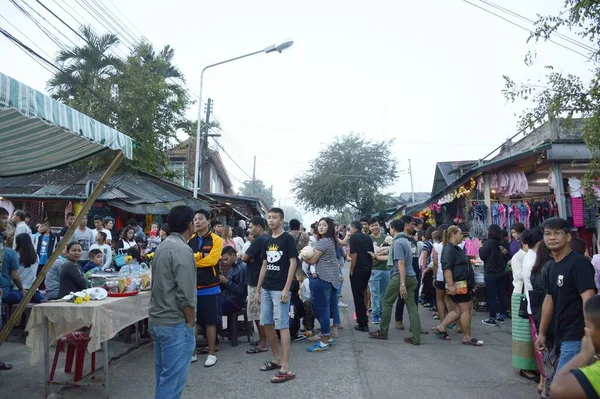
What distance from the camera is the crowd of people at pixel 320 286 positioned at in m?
3.43

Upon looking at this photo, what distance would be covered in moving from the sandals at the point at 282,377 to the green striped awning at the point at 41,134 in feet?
10.2

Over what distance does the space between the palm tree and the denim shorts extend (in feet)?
49.3

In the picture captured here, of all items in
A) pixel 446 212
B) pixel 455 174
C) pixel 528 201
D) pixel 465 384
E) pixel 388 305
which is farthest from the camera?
pixel 455 174

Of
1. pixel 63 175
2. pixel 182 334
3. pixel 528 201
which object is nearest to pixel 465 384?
pixel 182 334

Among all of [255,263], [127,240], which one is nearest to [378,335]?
[255,263]

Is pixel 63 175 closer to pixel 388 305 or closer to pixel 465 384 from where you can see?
pixel 388 305

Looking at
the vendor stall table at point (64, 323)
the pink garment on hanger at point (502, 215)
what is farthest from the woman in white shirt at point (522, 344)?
the pink garment on hanger at point (502, 215)

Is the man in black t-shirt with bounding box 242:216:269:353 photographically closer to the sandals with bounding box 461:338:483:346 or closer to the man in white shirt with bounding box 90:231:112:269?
the man in white shirt with bounding box 90:231:112:269

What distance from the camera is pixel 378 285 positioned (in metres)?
8.09

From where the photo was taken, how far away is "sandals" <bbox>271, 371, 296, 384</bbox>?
4.78 m

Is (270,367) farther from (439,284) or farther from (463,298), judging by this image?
(439,284)

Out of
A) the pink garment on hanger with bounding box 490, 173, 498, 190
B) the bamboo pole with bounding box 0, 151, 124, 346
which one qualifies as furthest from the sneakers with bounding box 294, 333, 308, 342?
the pink garment on hanger with bounding box 490, 173, 498, 190

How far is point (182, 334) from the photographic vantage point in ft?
11.5

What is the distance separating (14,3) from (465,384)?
10.5 metres
